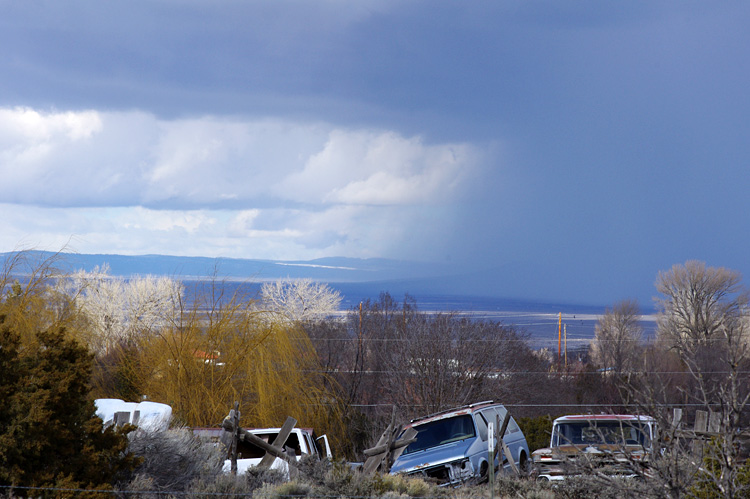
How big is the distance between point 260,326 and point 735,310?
5836 centimetres

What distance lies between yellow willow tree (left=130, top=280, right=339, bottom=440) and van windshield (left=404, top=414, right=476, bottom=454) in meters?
7.90

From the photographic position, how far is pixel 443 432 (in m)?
14.2

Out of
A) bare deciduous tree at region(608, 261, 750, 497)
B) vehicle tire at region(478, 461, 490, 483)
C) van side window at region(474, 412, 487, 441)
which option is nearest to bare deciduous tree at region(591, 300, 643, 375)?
bare deciduous tree at region(608, 261, 750, 497)

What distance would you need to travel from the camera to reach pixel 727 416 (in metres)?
6.89

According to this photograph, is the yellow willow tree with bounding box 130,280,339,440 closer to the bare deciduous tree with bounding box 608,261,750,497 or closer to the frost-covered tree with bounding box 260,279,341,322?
the bare deciduous tree with bounding box 608,261,750,497

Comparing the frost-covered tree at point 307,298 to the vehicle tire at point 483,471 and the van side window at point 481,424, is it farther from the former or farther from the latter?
the vehicle tire at point 483,471

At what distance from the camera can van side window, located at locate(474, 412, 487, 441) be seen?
1396 cm

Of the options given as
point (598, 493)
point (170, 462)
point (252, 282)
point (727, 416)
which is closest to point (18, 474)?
point (170, 462)

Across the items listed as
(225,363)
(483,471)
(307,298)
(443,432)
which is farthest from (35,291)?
(307,298)

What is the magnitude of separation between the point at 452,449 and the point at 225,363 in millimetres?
9782

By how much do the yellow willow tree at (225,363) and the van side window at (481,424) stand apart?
8684 millimetres

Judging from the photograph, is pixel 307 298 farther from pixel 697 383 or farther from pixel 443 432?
pixel 443 432

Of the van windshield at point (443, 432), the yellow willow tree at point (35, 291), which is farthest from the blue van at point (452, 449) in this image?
the yellow willow tree at point (35, 291)

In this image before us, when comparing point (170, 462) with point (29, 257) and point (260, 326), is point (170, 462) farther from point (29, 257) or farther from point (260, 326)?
point (29, 257)
